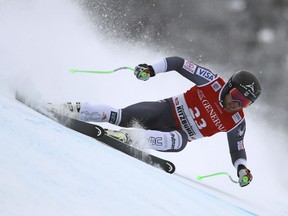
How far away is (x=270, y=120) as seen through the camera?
9.93m

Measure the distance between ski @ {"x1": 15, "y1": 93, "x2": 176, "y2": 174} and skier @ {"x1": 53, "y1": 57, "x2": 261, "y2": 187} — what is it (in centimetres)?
32

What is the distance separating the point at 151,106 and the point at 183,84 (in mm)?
5058

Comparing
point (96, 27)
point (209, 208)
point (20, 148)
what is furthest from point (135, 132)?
point (96, 27)

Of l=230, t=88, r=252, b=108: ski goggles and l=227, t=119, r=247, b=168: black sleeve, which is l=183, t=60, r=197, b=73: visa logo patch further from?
→ l=227, t=119, r=247, b=168: black sleeve

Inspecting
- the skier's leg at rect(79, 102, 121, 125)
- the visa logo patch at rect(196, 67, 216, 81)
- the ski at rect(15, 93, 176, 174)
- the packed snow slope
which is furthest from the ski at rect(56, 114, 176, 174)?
the visa logo patch at rect(196, 67, 216, 81)

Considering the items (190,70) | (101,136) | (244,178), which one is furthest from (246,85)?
(101,136)

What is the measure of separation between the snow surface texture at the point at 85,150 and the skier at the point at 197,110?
38 cm

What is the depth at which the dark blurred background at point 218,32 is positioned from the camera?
933cm

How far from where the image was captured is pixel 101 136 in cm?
327

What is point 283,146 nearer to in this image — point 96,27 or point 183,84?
point 183,84

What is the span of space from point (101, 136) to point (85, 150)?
34.9 inches

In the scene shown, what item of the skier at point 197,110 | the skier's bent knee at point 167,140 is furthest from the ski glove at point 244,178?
the skier's bent knee at point 167,140

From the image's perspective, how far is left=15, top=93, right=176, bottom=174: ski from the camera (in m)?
3.20

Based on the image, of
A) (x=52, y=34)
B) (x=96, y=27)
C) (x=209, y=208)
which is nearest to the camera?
(x=209, y=208)
